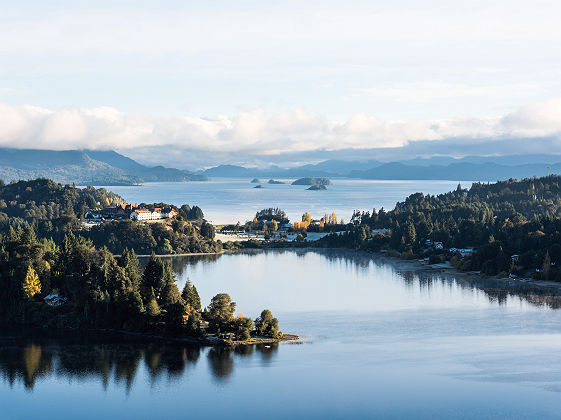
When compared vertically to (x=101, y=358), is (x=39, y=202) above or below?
above

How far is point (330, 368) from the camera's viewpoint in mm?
31516

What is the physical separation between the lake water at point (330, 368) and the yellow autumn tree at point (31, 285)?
552cm

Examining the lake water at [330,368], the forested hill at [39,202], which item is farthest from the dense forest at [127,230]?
the lake water at [330,368]

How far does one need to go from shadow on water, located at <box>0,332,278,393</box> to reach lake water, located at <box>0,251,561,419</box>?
5 centimetres

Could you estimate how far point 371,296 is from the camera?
4934cm

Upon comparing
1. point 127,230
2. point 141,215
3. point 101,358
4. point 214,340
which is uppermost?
point 141,215

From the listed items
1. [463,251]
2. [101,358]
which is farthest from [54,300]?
[463,251]

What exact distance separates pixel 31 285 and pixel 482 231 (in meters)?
42.9

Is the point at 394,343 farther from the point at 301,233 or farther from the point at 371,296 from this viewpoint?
the point at 301,233

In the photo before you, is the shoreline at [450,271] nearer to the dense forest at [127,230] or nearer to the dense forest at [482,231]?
the dense forest at [482,231]

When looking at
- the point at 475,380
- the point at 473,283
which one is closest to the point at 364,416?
the point at 475,380

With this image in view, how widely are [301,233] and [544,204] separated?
1273 inches

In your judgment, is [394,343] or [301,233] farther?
[301,233]

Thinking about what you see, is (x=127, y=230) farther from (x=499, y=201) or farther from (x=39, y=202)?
(x=499, y=201)
